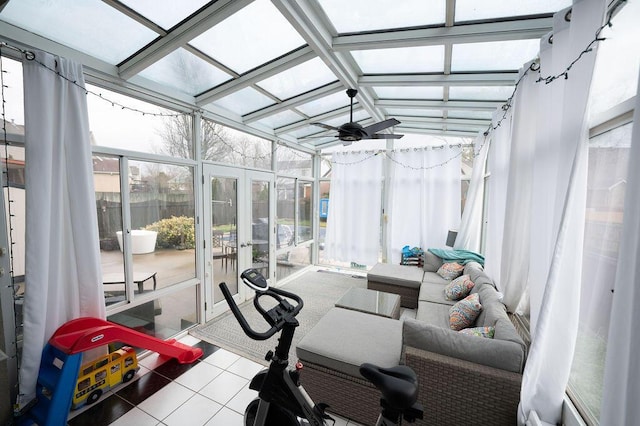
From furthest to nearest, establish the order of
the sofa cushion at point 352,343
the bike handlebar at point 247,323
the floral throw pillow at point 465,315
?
the floral throw pillow at point 465,315 → the sofa cushion at point 352,343 → the bike handlebar at point 247,323

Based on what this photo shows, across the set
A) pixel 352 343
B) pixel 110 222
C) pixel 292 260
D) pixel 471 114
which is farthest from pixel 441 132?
pixel 110 222

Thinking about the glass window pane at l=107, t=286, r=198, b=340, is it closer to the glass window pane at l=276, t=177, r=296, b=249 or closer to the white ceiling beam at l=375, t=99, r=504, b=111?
the glass window pane at l=276, t=177, r=296, b=249

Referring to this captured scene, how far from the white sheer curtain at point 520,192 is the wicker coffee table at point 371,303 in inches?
42.8

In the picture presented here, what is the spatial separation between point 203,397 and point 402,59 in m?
3.51

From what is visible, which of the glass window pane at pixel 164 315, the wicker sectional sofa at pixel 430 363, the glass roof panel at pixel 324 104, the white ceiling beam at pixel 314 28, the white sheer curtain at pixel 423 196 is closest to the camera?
the wicker sectional sofa at pixel 430 363

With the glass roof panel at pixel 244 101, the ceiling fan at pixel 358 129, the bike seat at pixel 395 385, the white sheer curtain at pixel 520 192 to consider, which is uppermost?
the glass roof panel at pixel 244 101

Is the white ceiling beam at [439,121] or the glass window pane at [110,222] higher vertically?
the white ceiling beam at [439,121]

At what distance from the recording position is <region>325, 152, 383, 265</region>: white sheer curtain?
522 cm

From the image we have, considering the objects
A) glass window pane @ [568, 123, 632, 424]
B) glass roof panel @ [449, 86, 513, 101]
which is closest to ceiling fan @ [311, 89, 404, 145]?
glass roof panel @ [449, 86, 513, 101]

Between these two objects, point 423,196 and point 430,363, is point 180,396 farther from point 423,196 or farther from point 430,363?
point 423,196

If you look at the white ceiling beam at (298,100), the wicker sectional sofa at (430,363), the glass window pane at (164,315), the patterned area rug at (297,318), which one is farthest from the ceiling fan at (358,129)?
the glass window pane at (164,315)

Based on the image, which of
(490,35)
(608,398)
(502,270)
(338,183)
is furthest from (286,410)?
(338,183)

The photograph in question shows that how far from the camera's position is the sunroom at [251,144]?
125cm

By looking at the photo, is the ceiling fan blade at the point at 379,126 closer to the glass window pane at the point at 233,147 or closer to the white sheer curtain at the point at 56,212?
the glass window pane at the point at 233,147
